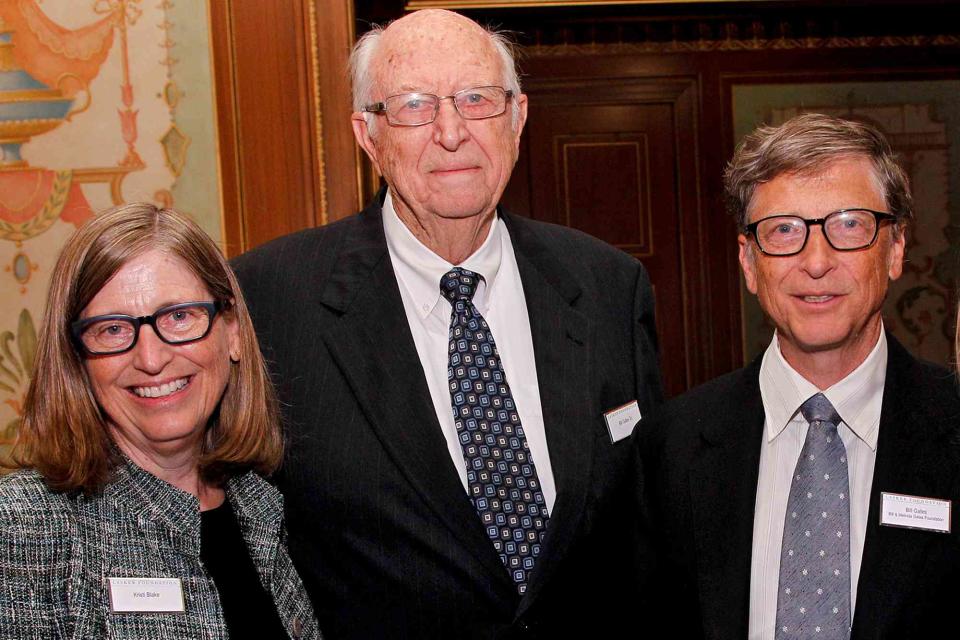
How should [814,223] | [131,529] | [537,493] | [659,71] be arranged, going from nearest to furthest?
1. [131,529]
2. [814,223]
3. [537,493]
4. [659,71]

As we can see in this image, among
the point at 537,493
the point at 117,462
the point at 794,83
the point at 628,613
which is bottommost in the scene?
the point at 628,613

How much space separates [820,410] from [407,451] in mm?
784

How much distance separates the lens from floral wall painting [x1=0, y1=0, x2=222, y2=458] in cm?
305

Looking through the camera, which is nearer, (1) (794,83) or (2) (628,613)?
(2) (628,613)

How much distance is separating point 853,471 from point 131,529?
1.26 metres

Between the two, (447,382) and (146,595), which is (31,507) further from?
(447,382)

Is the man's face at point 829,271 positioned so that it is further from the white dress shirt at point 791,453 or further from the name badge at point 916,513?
the name badge at point 916,513

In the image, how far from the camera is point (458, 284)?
7.41 ft

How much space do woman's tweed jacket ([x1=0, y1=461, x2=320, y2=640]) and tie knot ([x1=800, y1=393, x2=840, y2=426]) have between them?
1.01 metres

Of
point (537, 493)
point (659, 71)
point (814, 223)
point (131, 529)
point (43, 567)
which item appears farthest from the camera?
point (659, 71)

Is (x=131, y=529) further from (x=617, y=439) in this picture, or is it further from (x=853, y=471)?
(x=853, y=471)

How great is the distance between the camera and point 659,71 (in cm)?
488

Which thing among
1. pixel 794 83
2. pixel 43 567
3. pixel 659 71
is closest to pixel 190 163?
pixel 43 567

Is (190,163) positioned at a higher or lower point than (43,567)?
higher
